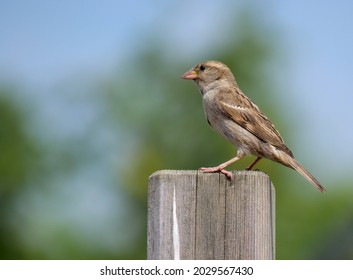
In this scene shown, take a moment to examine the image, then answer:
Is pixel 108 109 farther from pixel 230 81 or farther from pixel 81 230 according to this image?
pixel 230 81

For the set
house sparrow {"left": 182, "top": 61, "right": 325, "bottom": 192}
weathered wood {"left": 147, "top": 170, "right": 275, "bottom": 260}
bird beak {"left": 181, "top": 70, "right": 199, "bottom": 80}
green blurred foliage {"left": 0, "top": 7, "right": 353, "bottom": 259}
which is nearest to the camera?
weathered wood {"left": 147, "top": 170, "right": 275, "bottom": 260}

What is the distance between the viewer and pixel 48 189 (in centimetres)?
2978

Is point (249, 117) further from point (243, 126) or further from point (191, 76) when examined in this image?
point (191, 76)

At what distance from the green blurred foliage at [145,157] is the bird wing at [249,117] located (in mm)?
15078

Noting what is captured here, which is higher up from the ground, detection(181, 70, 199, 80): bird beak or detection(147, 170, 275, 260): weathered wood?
detection(181, 70, 199, 80): bird beak

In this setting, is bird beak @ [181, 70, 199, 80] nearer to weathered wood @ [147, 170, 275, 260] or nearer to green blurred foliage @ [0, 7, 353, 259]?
weathered wood @ [147, 170, 275, 260]

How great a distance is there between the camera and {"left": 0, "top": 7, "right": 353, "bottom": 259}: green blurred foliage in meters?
25.4

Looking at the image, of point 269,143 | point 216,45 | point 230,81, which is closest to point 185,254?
point 269,143

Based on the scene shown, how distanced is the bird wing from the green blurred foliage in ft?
49.5

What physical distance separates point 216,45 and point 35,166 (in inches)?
284

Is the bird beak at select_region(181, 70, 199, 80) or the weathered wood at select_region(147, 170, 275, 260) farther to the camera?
the bird beak at select_region(181, 70, 199, 80)

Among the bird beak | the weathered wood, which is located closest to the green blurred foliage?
the bird beak

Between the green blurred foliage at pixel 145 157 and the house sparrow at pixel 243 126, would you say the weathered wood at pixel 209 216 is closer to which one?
the house sparrow at pixel 243 126

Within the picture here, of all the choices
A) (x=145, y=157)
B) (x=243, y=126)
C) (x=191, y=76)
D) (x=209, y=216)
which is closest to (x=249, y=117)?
(x=243, y=126)
